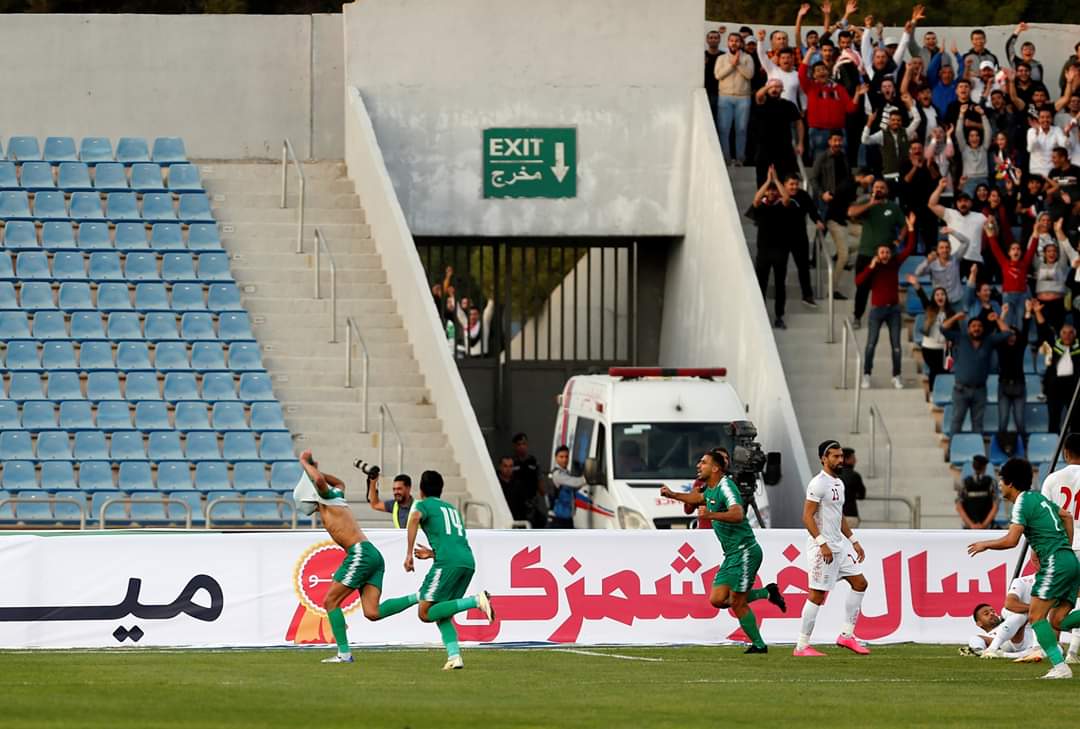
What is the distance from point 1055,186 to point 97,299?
13045 millimetres

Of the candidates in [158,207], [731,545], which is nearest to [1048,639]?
[731,545]

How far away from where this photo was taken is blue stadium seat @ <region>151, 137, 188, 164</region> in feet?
102

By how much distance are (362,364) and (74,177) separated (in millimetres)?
5402

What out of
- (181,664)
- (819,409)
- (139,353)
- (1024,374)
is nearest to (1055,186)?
(1024,374)

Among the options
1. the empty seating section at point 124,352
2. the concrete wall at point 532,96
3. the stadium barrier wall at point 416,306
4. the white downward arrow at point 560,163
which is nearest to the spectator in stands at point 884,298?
the concrete wall at point 532,96

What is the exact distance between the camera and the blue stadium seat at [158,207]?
29.7 m

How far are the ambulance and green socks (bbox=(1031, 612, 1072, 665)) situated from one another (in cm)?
800

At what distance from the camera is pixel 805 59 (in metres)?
31.3

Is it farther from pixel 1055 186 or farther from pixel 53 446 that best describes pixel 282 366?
pixel 1055 186

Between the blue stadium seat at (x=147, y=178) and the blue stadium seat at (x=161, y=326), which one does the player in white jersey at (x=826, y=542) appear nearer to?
the blue stadium seat at (x=161, y=326)

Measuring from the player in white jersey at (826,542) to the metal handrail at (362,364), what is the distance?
31.7 ft

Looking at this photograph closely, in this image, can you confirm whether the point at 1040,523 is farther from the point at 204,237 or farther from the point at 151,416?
the point at 204,237

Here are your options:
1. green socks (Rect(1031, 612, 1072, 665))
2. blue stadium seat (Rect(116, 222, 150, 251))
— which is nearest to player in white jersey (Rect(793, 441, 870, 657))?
green socks (Rect(1031, 612, 1072, 665))

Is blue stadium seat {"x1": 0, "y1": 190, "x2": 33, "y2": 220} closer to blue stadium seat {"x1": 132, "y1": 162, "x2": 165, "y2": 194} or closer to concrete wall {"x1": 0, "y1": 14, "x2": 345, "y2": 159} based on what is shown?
blue stadium seat {"x1": 132, "y1": 162, "x2": 165, "y2": 194}
